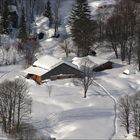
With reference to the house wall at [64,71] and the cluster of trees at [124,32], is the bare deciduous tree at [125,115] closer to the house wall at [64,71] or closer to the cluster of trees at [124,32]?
the house wall at [64,71]

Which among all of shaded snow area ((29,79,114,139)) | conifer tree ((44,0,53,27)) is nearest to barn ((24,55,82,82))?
shaded snow area ((29,79,114,139))

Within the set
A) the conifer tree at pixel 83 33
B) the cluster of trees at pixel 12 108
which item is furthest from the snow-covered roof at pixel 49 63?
the cluster of trees at pixel 12 108

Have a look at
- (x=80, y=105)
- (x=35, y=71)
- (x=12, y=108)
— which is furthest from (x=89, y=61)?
(x=12, y=108)

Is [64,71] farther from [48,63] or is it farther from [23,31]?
[23,31]

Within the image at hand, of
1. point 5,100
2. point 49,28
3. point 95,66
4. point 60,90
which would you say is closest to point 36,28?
point 49,28

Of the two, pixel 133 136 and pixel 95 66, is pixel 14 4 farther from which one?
pixel 133 136
